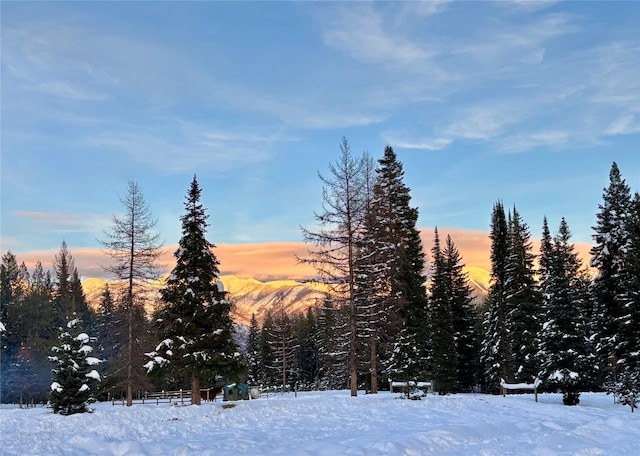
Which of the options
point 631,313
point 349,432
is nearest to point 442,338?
point 631,313

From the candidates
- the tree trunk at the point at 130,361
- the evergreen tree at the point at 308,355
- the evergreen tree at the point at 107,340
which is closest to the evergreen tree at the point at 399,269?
the tree trunk at the point at 130,361

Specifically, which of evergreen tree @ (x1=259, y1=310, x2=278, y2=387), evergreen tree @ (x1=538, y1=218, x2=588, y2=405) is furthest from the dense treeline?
evergreen tree @ (x1=259, y1=310, x2=278, y2=387)

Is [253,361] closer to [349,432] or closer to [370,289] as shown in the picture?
[370,289]

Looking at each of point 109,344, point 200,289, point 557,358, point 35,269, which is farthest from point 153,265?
point 35,269

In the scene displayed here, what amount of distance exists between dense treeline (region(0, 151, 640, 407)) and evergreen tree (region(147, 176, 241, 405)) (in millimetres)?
81

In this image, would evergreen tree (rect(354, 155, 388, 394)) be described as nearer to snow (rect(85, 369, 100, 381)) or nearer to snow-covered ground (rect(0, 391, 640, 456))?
snow-covered ground (rect(0, 391, 640, 456))

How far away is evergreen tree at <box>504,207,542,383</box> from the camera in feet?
156

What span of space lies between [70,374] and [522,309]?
3948 cm

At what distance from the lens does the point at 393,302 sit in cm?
3609

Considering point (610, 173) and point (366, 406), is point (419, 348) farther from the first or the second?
point (610, 173)

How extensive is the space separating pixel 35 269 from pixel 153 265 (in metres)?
73.8

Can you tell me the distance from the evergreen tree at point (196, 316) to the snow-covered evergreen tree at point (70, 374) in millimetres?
3936

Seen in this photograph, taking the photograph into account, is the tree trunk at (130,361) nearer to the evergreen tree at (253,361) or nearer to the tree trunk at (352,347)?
the tree trunk at (352,347)

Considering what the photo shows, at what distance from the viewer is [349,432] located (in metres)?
17.0
